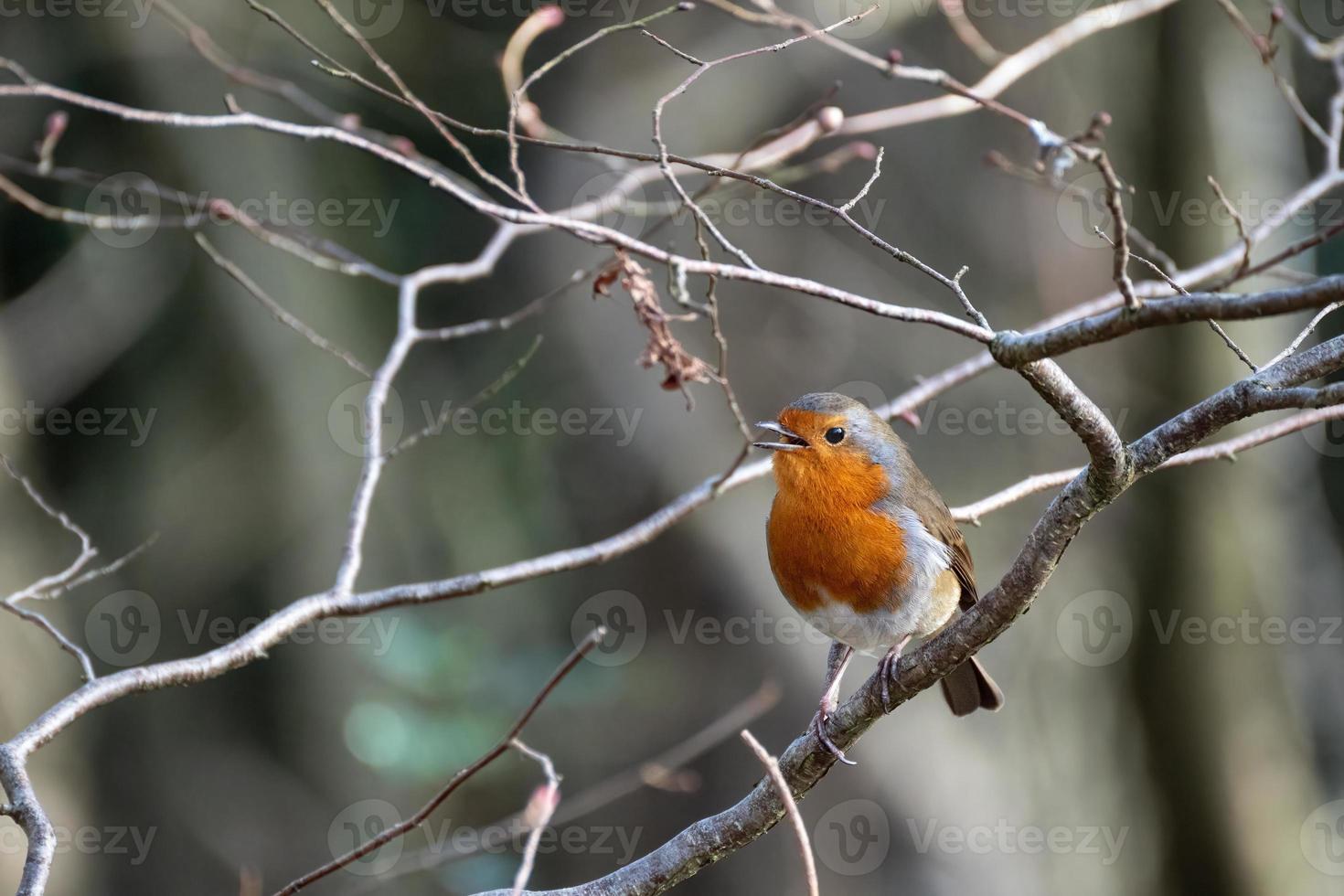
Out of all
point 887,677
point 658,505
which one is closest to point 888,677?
point 887,677

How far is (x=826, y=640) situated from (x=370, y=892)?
2769mm

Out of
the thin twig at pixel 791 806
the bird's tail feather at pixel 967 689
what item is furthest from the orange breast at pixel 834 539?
the thin twig at pixel 791 806

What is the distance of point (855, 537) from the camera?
2979 mm

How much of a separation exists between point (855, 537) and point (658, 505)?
7.11 ft

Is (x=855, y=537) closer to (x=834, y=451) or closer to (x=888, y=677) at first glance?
(x=834, y=451)

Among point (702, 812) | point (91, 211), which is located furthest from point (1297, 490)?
point (91, 211)

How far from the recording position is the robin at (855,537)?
9.75 feet

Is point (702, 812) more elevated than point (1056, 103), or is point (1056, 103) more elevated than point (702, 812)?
point (1056, 103)

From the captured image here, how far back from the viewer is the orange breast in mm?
2959

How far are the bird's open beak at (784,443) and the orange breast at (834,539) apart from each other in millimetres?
55

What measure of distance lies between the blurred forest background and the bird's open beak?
1.75 meters

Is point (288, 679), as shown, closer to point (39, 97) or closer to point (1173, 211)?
point (39, 97)

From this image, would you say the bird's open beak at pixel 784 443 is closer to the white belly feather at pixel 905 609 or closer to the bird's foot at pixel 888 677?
the white belly feather at pixel 905 609

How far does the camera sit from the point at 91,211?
5914mm
